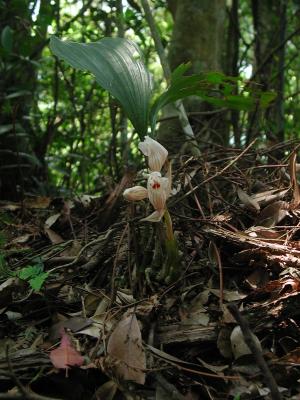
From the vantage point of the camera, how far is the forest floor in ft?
3.78

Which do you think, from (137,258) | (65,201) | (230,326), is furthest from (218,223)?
(65,201)

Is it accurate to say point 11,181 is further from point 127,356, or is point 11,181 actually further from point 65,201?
point 127,356

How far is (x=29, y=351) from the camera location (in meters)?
1.26

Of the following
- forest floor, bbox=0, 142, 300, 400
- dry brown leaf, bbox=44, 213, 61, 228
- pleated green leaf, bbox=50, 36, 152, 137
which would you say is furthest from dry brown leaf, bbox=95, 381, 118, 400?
dry brown leaf, bbox=44, 213, 61, 228

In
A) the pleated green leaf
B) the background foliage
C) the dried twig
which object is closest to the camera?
the dried twig

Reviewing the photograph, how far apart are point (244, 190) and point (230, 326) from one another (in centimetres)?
71

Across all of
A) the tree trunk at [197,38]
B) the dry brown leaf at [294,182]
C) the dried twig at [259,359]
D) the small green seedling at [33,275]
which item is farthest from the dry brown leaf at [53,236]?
the tree trunk at [197,38]

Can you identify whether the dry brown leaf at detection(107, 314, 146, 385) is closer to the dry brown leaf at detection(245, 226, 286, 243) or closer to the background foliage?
the dry brown leaf at detection(245, 226, 286, 243)

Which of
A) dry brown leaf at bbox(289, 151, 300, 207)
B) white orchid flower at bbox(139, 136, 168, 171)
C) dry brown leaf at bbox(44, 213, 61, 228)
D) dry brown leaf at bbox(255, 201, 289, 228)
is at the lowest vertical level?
dry brown leaf at bbox(44, 213, 61, 228)

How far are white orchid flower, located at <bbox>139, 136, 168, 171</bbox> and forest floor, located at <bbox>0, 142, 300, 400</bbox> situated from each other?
20cm

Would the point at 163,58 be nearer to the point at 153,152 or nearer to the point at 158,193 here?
the point at 153,152

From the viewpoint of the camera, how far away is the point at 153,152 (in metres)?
1.44

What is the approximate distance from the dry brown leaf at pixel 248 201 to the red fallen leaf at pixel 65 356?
0.79 meters

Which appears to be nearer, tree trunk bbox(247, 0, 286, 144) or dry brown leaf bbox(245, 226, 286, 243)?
dry brown leaf bbox(245, 226, 286, 243)
